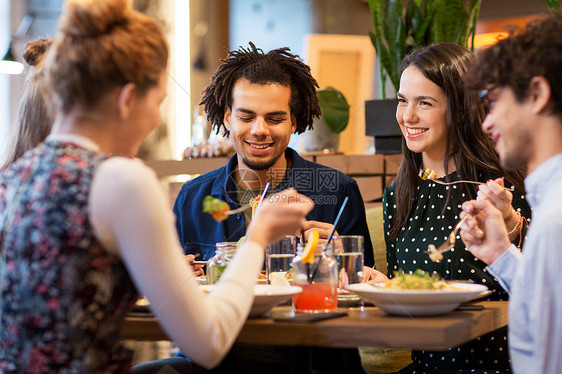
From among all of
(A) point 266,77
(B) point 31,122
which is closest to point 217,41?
(A) point 266,77

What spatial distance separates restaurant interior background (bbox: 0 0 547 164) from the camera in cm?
450

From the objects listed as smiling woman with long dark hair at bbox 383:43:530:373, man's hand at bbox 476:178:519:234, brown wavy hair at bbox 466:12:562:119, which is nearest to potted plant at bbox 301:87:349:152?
smiling woman with long dark hair at bbox 383:43:530:373

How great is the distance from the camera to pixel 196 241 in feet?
8.57

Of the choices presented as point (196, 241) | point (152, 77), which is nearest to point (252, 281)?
point (152, 77)

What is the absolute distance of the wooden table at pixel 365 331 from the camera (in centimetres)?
129

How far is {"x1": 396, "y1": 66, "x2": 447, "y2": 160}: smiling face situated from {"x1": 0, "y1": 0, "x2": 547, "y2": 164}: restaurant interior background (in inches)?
109

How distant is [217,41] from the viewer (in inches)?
204

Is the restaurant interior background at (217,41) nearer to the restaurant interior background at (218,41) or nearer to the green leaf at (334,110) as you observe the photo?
the restaurant interior background at (218,41)

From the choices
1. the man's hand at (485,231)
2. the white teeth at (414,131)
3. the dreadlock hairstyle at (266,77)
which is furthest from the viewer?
the dreadlock hairstyle at (266,77)

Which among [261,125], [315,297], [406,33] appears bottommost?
[315,297]

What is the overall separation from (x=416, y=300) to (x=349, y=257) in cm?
35

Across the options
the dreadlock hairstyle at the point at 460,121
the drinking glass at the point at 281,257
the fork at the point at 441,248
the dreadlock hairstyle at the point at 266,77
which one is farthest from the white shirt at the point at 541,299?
the dreadlock hairstyle at the point at 266,77

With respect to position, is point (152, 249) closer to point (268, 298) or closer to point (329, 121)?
point (268, 298)

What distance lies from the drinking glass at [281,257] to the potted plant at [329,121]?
4.93 ft
